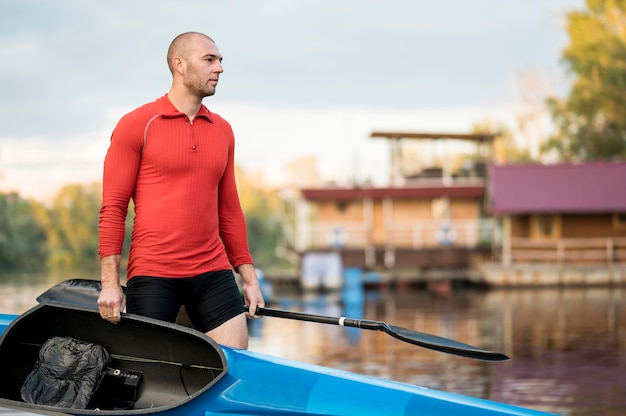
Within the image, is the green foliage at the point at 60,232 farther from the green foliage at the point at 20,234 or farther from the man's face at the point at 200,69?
the man's face at the point at 200,69

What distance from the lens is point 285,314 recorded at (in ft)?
15.9

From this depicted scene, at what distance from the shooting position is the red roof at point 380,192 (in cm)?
3966

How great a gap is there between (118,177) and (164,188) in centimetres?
19

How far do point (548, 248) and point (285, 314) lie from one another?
3418 centimetres

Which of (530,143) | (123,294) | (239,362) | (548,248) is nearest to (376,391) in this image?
(239,362)

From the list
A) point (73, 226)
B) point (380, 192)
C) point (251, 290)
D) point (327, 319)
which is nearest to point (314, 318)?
point (327, 319)

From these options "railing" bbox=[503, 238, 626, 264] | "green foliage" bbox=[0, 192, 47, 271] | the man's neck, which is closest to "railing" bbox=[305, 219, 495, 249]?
"railing" bbox=[503, 238, 626, 264]

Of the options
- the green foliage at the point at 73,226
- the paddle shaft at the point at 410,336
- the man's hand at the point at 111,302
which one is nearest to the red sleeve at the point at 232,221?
the paddle shaft at the point at 410,336

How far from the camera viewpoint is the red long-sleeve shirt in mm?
4418

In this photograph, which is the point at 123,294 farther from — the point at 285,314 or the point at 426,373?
the point at 426,373

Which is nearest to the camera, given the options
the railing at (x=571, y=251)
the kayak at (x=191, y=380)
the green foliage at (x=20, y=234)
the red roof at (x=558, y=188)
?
the kayak at (x=191, y=380)

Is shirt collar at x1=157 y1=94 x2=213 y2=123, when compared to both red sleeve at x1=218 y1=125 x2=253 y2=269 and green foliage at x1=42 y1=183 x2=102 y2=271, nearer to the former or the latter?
red sleeve at x1=218 y1=125 x2=253 y2=269

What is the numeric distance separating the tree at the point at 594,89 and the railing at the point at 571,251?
25.0 ft

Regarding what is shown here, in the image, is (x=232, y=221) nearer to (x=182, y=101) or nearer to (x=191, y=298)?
(x=191, y=298)
